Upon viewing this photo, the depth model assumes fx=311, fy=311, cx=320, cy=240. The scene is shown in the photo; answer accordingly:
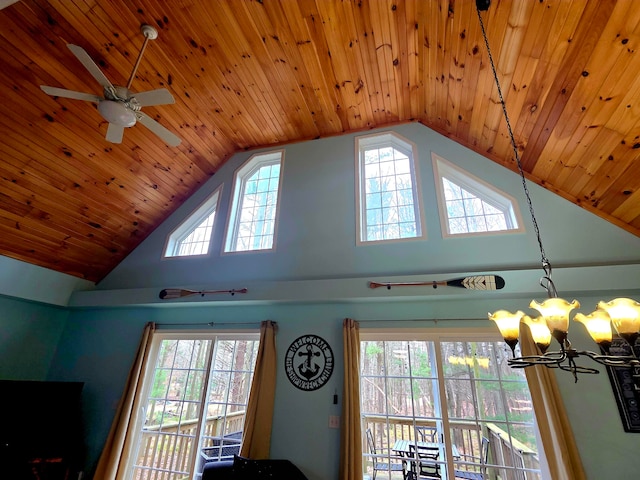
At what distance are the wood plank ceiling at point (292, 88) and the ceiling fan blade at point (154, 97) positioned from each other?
1235 mm

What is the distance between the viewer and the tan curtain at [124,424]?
3680mm

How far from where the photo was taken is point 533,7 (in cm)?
Result: 238

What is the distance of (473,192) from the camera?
390cm

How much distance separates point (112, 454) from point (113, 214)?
10.1 ft

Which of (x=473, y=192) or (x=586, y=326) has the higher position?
(x=473, y=192)

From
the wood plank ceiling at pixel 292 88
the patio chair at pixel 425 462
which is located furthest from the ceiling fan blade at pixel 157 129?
the patio chair at pixel 425 462

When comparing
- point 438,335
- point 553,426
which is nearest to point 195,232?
point 438,335

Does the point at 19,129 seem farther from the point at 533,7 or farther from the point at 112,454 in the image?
the point at 533,7

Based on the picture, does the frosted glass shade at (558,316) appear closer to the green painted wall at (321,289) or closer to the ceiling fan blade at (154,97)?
the green painted wall at (321,289)

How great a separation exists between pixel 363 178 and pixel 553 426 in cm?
335

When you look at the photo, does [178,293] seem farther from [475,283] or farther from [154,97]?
[475,283]

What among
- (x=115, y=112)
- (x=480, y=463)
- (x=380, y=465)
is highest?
(x=115, y=112)

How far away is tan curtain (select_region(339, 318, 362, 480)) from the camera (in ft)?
10.00

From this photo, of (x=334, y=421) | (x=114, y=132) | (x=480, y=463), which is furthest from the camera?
(x=334, y=421)
